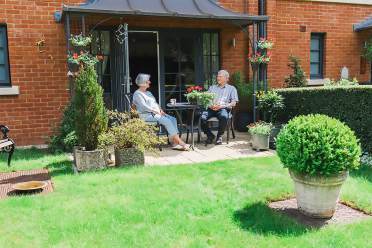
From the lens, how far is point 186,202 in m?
4.43

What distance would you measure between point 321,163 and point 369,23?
8.37m

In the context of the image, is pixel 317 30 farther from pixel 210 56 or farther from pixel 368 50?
pixel 210 56

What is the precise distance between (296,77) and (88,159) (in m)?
5.84

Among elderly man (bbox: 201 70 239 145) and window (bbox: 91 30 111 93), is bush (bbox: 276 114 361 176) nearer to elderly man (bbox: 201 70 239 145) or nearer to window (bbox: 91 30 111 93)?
elderly man (bbox: 201 70 239 145)

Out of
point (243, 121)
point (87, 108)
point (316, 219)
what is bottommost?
point (316, 219)

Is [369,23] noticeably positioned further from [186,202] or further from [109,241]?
[109,241]

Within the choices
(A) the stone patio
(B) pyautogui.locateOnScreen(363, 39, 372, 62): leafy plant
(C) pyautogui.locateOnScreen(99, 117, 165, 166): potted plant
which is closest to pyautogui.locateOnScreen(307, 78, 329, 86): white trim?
(B) pyautogui.locateOnScreen(363, 39, 372, 62): leafy plant

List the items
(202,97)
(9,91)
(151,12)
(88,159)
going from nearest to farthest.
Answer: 1. (88,159)
2. (202,97)
3. (151,12)
4. (9,91)

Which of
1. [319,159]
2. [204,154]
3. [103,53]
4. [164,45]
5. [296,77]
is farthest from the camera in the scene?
[296,77]

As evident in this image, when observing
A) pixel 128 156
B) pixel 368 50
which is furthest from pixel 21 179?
pixel 368 50

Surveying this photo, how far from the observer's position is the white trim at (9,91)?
303 inches

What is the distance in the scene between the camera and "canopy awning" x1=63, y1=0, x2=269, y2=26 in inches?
285

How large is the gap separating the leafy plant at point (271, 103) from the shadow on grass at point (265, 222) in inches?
157

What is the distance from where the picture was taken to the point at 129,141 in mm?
5980
